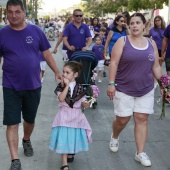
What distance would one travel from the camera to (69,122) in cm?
458

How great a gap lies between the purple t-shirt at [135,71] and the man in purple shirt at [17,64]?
78 centimetres

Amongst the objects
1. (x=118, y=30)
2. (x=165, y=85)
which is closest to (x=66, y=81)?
(x=165, y=85)

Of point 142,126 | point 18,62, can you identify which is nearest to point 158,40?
point 142,126

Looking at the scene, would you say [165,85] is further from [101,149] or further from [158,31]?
[158,31]

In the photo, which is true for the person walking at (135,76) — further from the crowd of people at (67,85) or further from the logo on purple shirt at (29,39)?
the logo on purple shirt at (29,39)

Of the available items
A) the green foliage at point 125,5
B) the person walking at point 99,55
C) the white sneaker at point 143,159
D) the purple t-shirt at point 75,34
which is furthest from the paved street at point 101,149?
the green foliage at point 125,5

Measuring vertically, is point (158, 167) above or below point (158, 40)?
below

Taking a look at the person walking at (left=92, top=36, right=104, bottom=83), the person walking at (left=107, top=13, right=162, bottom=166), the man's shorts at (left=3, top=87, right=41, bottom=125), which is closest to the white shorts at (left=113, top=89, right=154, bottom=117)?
the person walking at (left=107, top=13, right=162, bottom=166)

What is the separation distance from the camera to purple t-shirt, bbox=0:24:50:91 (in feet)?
14.6

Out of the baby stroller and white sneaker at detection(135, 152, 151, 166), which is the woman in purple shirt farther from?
white sneaker at detection(135, 152, 151, 166)

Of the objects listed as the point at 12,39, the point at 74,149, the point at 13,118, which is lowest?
the point at 74,149

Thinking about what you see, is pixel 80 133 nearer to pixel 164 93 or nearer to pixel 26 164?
pixel 26 164

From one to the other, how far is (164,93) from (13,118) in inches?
72.8

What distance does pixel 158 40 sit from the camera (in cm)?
1066
